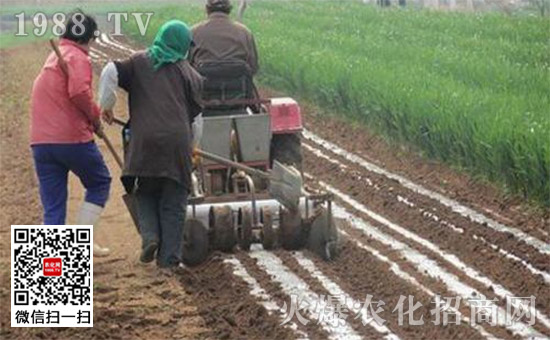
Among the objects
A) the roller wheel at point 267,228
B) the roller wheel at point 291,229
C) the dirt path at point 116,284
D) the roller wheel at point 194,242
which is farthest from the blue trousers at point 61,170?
the roller wheel at point 291,229

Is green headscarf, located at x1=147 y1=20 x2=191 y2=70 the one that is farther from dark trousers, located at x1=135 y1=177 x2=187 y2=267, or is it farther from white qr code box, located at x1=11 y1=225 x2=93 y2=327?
white qr code box, located at x1=11 y1=225 x2=93 y2=327

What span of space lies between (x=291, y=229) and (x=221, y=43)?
156 cm

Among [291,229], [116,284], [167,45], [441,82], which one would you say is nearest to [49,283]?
[116,284]

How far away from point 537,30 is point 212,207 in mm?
20105

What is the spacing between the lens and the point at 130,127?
888 centimetres

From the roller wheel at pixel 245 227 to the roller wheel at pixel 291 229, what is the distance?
22cm

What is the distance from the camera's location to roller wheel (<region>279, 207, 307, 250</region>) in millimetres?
9484

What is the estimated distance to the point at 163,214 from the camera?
889cm

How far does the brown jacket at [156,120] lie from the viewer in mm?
8727

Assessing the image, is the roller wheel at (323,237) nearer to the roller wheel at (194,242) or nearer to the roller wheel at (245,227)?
the roller wheel at (245,227)

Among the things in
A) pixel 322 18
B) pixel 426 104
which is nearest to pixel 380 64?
pixel 426 104

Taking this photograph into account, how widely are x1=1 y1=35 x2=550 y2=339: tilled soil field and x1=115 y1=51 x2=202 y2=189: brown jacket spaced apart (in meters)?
0.78

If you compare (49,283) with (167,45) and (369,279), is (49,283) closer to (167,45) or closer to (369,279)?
(167,45)

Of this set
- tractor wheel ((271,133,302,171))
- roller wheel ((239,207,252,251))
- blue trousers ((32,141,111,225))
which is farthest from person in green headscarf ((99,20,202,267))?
tractor wheel ((271,133,302,171))
